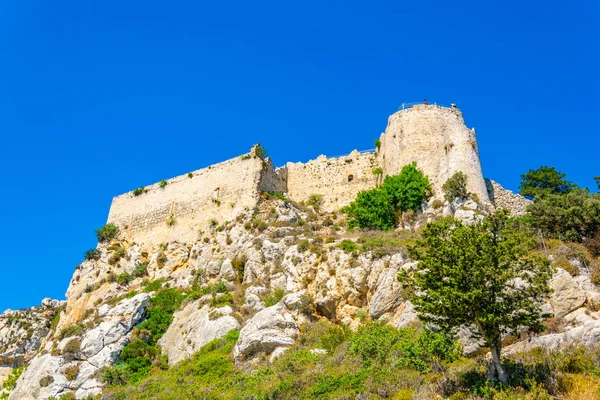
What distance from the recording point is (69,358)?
23.8 metres

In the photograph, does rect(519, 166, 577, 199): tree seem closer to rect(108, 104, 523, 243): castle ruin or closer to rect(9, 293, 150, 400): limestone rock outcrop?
rect(108, 104, 523, 243): castle ruin

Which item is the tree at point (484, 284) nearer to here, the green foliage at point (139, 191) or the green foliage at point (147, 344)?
the green foliage at point (147, 344)

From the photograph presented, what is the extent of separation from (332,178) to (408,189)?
774cm

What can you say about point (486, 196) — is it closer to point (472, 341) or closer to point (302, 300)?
point (302, 300)

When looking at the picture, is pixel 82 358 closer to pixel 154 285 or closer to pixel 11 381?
pixel 154 285

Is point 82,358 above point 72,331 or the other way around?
the other way around

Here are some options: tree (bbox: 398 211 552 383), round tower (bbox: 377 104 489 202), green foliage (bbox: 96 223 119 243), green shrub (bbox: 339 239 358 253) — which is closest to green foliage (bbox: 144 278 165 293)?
green foliage (bbox: 96 223 119 243)

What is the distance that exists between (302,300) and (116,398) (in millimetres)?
7823

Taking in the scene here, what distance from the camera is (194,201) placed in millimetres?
35000

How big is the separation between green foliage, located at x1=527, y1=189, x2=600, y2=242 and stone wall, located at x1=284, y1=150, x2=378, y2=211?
12964 millimetres

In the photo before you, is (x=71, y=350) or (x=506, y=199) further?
(x=506, y=199)

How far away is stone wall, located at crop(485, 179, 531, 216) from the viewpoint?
2917cm

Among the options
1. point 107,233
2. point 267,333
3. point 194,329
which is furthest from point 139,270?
point 267,333

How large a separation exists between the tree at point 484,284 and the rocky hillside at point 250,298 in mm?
2648
